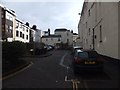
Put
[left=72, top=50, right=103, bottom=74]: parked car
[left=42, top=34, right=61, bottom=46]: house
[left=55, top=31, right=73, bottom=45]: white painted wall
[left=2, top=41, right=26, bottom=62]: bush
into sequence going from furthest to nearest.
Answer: [left=55, top=31, right=73, bottom=45]: white painted wall → [left=42, top=34, right=61, bottom=46]: house → [left=2, top=41, right=26, bottom=62]: bush → [left=72, top=50, right=103, bottom=74]: parked car

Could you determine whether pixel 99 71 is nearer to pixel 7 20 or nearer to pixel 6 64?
pixel 6 64

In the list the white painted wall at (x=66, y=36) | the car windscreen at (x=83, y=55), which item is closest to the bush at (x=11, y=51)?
the car windscreen at (x=83, y=55)

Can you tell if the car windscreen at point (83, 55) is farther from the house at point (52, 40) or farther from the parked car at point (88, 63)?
the house at point (52, 40)

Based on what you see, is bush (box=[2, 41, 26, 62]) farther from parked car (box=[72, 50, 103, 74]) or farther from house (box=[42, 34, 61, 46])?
house (box=[42, 34, 61, 46])

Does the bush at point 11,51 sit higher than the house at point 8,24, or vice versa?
the house at point 8,24

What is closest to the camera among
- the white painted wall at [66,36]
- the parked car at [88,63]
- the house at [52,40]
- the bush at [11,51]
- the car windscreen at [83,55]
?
the parked car at [88,63]

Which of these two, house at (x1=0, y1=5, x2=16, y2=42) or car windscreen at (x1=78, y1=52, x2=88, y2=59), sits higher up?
house at (x1=0, y1=5, x2=16, y2=42)

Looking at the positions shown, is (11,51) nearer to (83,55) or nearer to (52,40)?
(83,55)

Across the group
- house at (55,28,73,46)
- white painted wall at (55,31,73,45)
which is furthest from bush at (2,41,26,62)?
white painted wall at (55,31,73,45)

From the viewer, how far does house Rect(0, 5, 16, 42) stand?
5210cm

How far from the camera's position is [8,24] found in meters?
55.4

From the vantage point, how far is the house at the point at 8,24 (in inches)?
2051

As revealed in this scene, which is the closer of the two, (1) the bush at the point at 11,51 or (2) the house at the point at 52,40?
(1) the bush at the point at 11,51

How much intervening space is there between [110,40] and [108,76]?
22.0 ft
